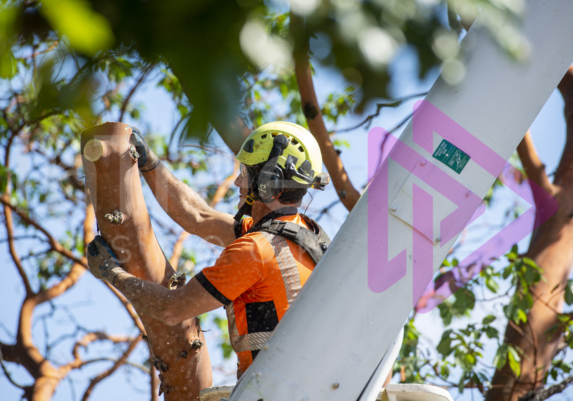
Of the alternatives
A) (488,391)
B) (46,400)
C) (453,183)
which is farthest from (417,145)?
(46,400)

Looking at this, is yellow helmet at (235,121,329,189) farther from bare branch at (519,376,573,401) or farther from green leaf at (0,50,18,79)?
bare branch at (519,376,573,401)

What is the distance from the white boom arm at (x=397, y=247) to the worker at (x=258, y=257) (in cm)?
Result: 50

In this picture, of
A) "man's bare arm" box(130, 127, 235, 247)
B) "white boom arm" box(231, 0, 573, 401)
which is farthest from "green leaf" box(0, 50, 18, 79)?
"man's bare arm" box(130, 127, 235, 247)

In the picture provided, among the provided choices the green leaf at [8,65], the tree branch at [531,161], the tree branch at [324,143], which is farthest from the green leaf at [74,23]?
the tree branch at [531,161]

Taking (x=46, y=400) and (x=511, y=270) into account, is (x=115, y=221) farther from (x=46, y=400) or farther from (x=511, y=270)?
(x=46, y=400)

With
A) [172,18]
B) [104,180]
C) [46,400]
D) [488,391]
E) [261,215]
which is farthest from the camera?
[46,400]

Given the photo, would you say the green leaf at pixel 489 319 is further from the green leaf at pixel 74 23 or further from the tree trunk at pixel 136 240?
the green leaf at pixel 74 23

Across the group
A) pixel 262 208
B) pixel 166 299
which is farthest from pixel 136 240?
pixel 262 208

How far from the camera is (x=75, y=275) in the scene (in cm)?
646

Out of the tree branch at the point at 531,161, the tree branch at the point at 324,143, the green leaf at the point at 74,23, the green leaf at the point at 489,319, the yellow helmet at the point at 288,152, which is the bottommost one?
the green leaf at the point at 74,23

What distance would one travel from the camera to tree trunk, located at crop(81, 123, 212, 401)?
7.23 feet

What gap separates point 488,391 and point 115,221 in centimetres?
411

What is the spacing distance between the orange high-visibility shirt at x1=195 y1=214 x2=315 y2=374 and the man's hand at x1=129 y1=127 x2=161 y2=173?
69 centimetres

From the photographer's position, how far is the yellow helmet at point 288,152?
2588mm
